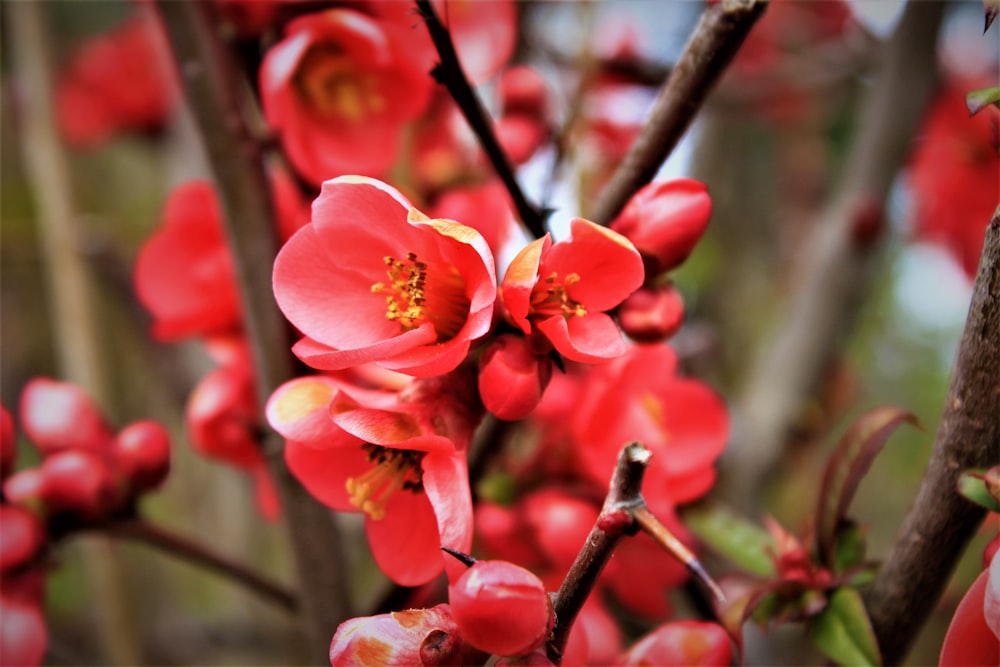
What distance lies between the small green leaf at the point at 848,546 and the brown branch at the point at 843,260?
597mm

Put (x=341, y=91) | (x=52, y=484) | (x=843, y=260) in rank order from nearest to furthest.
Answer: (x=52, y=484) < (x=341, y=91) < (x=843, y=260)

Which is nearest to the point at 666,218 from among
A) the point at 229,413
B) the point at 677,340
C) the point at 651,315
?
the point at 651,315

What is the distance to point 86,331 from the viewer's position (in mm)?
1069

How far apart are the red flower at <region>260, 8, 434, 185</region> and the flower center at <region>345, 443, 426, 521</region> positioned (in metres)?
0.25

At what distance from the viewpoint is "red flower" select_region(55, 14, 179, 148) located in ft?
5.17

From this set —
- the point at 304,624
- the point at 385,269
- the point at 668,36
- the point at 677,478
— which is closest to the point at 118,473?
the point at 304,624

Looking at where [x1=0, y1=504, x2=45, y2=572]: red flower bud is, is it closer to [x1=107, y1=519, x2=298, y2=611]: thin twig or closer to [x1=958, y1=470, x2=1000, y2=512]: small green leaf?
[x1=107, y1=519, x2=298, y2=611]: thin twig

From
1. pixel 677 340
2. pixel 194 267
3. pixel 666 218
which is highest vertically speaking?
pixel 666 218

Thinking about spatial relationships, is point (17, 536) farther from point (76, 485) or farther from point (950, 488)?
point (950, 488)

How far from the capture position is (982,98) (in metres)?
0.39

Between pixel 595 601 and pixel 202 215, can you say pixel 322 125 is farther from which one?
pixel 595 601

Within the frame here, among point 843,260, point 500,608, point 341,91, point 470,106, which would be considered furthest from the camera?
point 843,260

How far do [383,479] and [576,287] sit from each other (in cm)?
16

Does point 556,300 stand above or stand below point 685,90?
below
